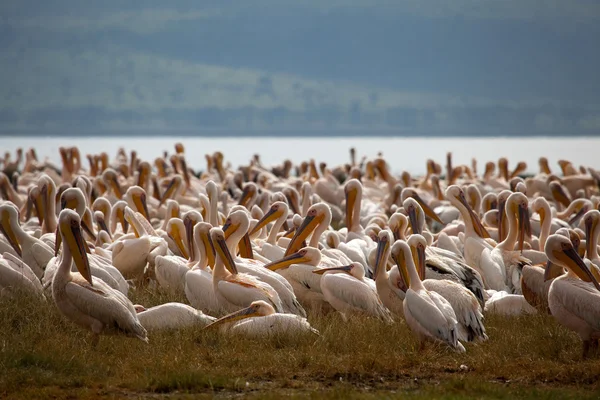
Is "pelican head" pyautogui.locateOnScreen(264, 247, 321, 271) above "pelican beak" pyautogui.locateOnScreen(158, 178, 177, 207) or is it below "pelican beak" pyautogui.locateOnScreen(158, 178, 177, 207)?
above

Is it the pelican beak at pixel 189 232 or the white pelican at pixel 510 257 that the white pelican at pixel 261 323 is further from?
the white pelican at pixel 510 257

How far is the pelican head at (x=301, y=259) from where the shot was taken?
813 centimetres

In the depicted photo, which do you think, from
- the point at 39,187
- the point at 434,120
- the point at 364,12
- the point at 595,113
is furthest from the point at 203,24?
the point at 39,187

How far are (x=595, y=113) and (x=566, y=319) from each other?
365 feet

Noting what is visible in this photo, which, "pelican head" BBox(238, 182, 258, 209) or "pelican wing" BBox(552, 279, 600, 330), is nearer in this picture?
"pelican wing" BBox(552, 279, 600, 330)

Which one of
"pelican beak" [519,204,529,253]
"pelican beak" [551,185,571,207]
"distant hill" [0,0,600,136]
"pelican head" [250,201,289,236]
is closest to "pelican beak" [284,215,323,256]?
"pelican head" [250,201,289,236]

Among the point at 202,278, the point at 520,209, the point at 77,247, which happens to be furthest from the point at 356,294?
the point at 520,209

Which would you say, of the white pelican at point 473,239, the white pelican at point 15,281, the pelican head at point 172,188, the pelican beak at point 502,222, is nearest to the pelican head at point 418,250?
the white pelican at point 473,239

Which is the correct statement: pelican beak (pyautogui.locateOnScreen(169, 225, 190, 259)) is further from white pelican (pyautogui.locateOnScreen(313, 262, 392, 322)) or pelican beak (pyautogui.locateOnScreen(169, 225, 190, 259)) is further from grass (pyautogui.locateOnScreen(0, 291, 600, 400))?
grass (pyautogui.locateOnScreen(0, 291, 600, 400))

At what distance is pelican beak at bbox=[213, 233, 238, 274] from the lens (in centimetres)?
748

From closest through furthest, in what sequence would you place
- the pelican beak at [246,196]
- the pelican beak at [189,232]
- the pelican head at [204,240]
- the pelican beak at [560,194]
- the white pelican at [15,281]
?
1. the white pelican at [15,281]
2. the pelican head at [204,240]
3. the pelican beak at [189,232]
4. the pelican beak at [246,196]
5. the pelican beak at [560,194]

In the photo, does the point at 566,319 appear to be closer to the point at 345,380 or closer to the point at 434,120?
the point at 345,380

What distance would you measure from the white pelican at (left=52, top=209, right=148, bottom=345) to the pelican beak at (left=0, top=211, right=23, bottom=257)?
189 cm

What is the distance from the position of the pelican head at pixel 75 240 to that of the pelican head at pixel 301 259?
6.37 feet
